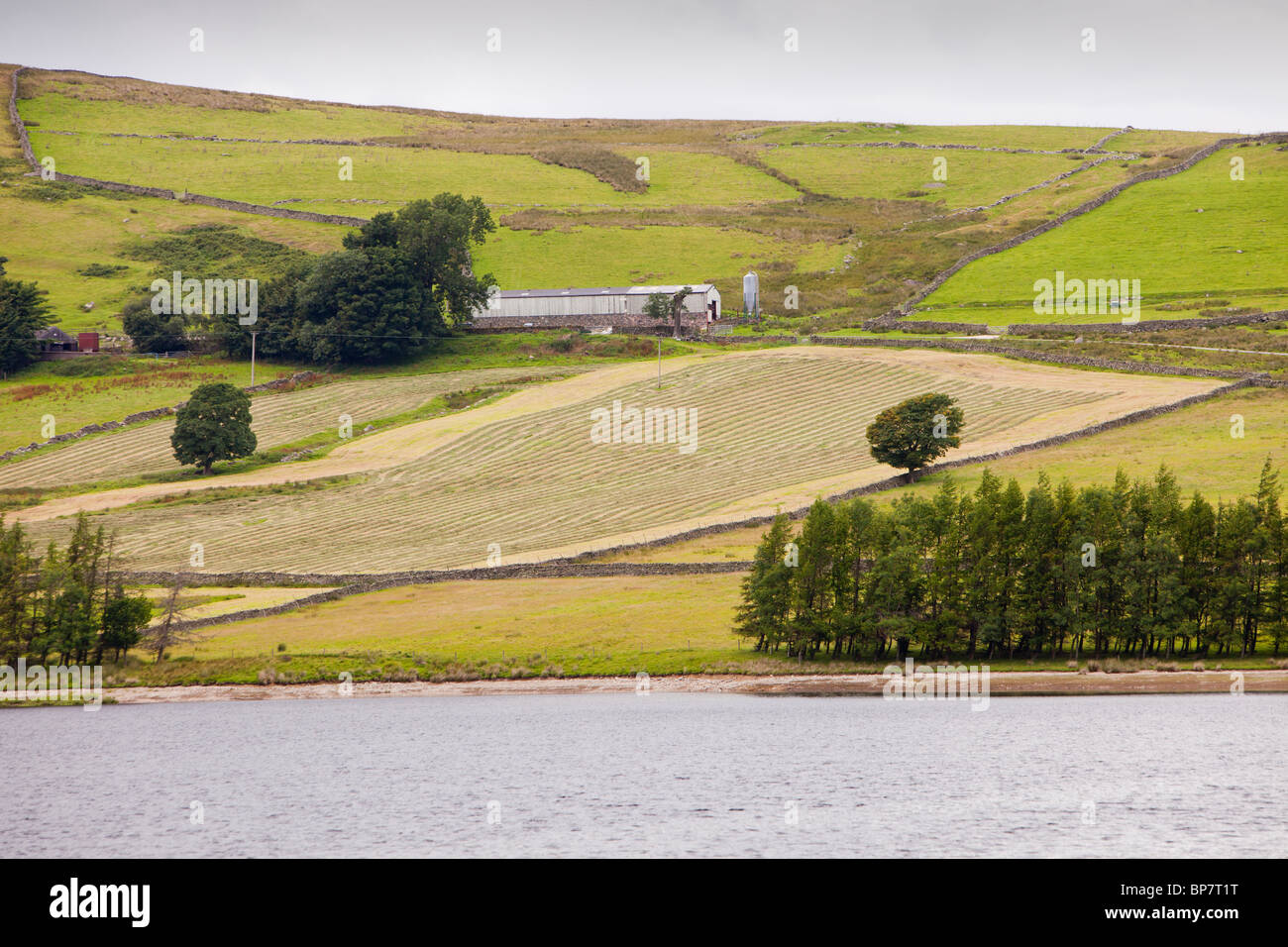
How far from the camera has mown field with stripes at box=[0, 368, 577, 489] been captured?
380ft

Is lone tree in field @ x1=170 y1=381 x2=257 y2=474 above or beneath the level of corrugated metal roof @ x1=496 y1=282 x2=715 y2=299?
beneath

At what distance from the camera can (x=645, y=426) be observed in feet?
405

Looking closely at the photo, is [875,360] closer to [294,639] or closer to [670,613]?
[670,613]

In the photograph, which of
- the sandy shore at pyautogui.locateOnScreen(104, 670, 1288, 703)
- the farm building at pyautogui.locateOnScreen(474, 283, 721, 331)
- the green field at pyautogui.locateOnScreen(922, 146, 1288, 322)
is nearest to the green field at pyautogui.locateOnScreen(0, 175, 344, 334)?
the farm building at pyautogui.locateOnScreen(474, 283, 721, 331)

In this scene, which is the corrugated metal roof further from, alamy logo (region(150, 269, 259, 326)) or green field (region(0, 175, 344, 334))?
green field (region(0, 175, 344, 334))

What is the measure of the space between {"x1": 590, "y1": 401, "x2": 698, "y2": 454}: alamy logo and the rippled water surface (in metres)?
49.1

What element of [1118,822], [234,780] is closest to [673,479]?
[234,780]

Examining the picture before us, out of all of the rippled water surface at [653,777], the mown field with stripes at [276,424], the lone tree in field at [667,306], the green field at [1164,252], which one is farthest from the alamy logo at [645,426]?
the rippled water surface at [653,777]

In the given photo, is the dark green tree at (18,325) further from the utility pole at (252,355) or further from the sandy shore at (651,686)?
the sandy shore at (651,686)

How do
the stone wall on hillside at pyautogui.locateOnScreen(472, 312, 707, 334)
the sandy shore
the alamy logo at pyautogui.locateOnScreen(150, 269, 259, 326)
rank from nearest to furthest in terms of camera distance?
the sandy shore, the alamy logo at pyautogui.locateOnScreen(150, 269, 259, 326), the stone wall on hillside at pyautogui.locateOnScreen(472, 312, 707, 334)

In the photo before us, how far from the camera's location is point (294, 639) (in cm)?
7756

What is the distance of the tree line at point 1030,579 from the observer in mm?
69000
